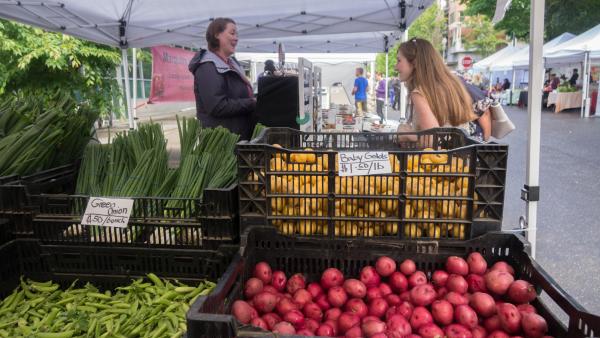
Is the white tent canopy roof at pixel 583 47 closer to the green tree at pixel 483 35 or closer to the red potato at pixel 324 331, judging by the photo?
the red potato at pixel 324 331

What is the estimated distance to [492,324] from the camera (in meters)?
1.58

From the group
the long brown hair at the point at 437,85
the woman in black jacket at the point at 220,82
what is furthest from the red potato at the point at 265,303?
the woman in black jacket at the point at 220,82

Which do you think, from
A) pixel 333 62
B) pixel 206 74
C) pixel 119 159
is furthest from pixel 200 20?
pixel 333 62

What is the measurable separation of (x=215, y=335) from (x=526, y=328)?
3.23 feet

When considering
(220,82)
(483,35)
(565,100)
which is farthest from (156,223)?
(483,35)

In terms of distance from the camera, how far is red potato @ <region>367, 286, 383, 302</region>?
5.74 ft

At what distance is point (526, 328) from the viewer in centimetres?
149

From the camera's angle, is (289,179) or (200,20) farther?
(200,20)

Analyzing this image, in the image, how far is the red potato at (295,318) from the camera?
1630 mm

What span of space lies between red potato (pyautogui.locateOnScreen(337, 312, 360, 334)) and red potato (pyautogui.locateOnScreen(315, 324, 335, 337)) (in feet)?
0.12

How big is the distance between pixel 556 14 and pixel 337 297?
26.4 metres

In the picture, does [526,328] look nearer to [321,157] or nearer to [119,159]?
[321,157]

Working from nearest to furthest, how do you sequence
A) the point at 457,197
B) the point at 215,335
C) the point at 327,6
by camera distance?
the point at 215,335
the point at 457,197
the point at 327,6

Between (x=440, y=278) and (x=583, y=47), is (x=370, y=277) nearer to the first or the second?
(x=440, y=278)
